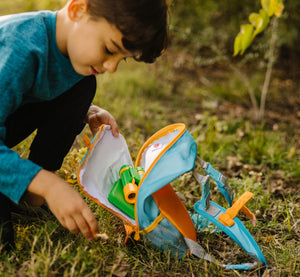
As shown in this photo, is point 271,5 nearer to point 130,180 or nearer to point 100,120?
point 100,120

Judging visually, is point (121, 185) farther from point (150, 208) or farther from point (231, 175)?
point (231, 175)

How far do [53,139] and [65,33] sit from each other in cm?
53

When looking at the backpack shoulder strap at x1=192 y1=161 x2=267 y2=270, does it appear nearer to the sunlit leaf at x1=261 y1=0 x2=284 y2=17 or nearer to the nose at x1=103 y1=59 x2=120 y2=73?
the nose at x1=103 y1=59 x2=120 y2=73

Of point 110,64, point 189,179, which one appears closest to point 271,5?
point 189,179

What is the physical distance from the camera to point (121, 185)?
5.42 ft

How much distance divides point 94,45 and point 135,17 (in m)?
0.17

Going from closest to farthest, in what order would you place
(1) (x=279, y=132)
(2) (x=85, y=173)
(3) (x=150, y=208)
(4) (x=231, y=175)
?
(3) (x=150, y=208)
(2) (x=85, y=173)
(4) (x=231, y=175)
(1) (x=279, y=132)

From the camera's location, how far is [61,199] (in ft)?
4.01

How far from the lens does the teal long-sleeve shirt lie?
121cm

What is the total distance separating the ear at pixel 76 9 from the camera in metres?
1.28

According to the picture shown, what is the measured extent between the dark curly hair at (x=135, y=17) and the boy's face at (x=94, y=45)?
2 centimetres

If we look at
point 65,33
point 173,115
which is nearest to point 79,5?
point 65,33

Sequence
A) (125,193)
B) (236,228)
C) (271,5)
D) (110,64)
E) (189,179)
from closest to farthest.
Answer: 1. (110,64)
2. (236,228)
3. (125,193)
4. (271,5)
5. (189,179)

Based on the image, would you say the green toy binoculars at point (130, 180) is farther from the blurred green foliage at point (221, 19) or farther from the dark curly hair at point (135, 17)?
the blurred green foliage at point (221, 19)
